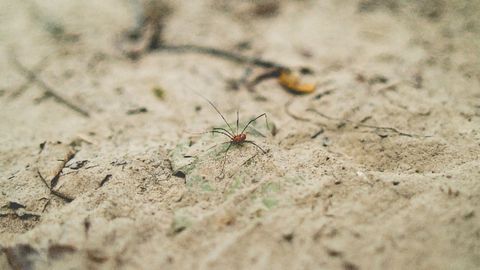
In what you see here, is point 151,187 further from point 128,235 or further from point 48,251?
point 48,251

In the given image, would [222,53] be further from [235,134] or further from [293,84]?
[235,134]

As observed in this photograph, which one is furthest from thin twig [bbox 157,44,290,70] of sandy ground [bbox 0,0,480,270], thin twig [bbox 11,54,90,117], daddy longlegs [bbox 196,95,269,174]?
thin twig [bbox 11,54,90,117]

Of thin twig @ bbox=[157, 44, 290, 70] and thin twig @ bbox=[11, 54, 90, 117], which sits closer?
thin twig @ bbox=[11, 54, 90, 117]

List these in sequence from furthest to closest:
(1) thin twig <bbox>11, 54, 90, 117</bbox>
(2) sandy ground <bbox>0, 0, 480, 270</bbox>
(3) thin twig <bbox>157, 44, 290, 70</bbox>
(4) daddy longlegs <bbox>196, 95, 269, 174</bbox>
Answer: (3) thin twig <bbox>157, 44, 290, 70</bbox> → (1) thin twig <bbox>11, 54, 90, 117</bbox> → (4) daddy longlegs <bbox>196, 95, 269, 174</bbox> → (2) sandy ground <bbox>0, 0, 480, 270</bbox>

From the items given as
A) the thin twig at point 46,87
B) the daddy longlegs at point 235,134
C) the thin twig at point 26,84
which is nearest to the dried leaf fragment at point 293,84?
the daddy longlegs at point 235,134

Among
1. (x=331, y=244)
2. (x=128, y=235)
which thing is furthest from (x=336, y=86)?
(x=128, y=235)

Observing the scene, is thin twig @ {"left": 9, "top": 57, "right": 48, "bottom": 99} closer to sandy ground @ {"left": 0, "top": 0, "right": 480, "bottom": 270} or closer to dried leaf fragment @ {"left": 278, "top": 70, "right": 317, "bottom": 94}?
sandy ground @ {"left": 0, "top": 0, "right": 480, "bottom": 270}

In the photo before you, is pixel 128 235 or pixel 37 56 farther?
pixel 37 56
